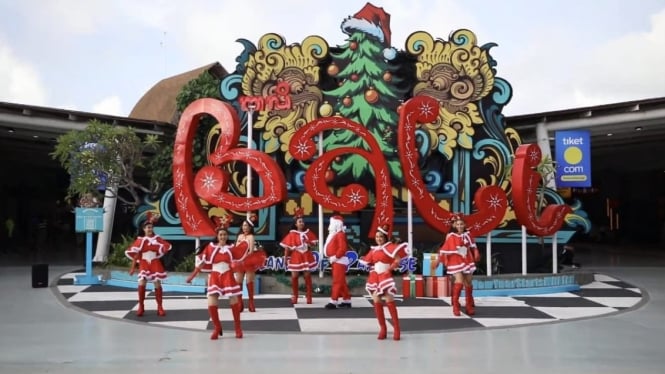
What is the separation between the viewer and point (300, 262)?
11820mm

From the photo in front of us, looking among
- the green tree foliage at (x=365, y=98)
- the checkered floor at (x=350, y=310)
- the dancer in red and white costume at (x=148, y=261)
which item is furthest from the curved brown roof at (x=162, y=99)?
the dancer in red and white costume at (x=148, y=261)

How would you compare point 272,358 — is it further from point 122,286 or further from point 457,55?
point 457,55

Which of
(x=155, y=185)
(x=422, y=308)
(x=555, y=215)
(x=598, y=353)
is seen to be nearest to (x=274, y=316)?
(x=422, y=308)

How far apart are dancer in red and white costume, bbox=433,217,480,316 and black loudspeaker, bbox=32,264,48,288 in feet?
28.8

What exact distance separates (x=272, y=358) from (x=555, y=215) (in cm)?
888

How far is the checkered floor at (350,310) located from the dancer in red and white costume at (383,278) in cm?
72

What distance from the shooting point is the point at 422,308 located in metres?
11.5

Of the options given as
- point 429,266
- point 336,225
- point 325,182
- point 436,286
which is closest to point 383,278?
point 336,225

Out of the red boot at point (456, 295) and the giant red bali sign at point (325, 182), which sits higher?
the giant red bali sign at point (325, 182)

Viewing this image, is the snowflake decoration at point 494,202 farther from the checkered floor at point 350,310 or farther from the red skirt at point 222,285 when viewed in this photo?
the red skirt at point 222,285

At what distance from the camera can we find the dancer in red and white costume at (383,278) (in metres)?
8.54

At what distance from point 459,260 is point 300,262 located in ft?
9.45

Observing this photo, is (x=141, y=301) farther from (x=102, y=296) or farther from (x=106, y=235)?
(x=106, y=235)

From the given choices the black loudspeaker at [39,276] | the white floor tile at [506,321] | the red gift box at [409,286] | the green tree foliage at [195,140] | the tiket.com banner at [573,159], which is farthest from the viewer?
the tiket.com banner at [573,159]
